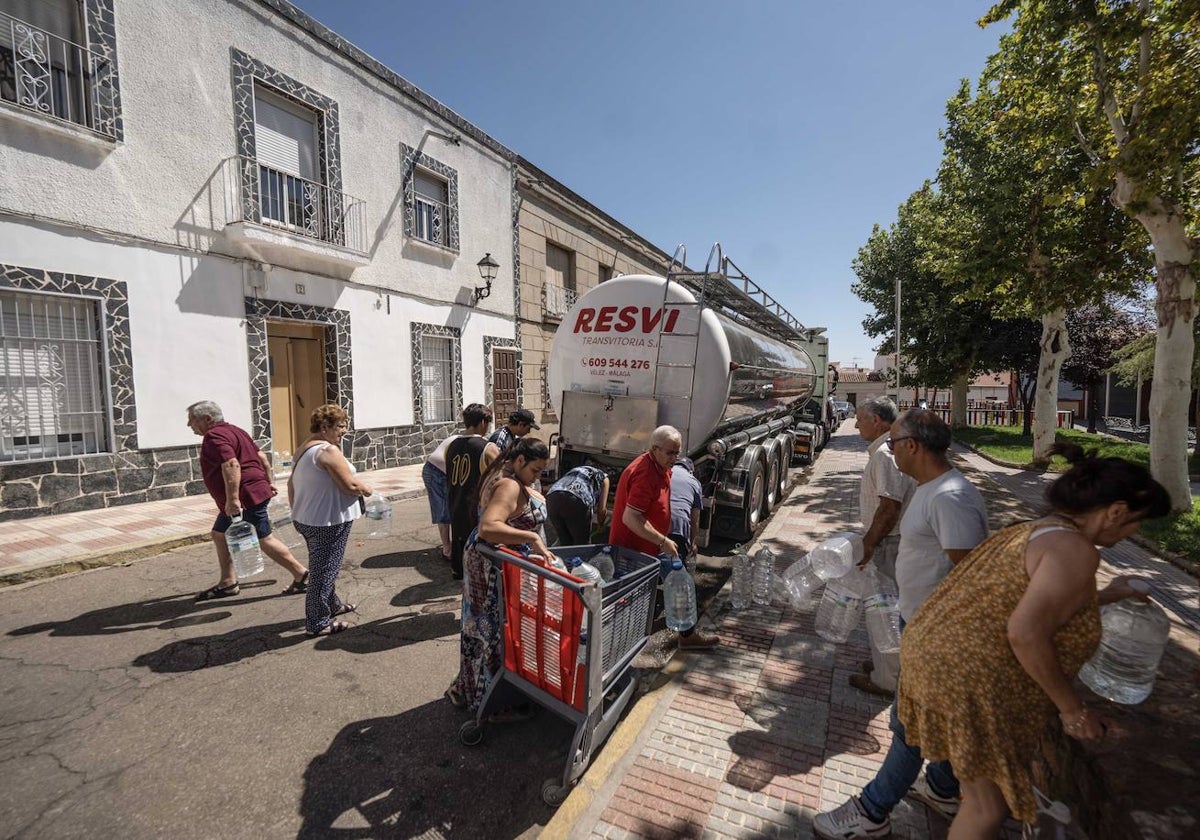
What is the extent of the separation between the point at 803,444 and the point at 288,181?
11.1m

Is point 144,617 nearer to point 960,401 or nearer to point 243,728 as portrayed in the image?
point 243,728

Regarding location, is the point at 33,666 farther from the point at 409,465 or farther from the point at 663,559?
the point at 409,465

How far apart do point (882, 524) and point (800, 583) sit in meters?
1.89

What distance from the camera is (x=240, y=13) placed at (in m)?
8.33

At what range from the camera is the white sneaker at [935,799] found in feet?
7.46

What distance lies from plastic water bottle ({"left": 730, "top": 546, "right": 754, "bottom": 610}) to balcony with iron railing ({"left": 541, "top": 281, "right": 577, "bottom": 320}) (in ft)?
36.5

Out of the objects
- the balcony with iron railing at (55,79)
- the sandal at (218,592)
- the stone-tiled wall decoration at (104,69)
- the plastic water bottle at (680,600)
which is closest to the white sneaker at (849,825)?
the plastic water bottle at (680,600)

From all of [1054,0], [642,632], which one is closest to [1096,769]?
[642,632]

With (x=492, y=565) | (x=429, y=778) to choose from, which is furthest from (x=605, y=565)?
(x=429, y=778)

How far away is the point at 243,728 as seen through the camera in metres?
2.94

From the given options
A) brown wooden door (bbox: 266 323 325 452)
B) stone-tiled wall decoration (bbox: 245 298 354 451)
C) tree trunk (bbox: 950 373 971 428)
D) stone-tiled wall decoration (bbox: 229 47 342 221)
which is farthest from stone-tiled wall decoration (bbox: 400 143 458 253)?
tree trunk (bbox: 950 373 971 428)

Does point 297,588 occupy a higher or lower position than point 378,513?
lower

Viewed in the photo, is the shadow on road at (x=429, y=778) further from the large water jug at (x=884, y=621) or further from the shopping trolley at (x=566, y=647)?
the large water jug at (x=884, y=621)

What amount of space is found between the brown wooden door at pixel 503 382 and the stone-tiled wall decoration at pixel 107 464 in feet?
22.2
